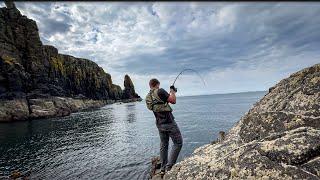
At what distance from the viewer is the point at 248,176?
207 inches

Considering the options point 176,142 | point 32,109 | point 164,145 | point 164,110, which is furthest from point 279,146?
point 32,109

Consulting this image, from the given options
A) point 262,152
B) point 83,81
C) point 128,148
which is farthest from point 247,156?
point 83,81

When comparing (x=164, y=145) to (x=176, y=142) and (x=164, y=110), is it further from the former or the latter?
(x=164, y=110)

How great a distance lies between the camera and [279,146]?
548 cm

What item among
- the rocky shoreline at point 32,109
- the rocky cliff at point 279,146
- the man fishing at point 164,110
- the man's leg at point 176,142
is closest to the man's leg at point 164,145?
the man fishing at point 164,110

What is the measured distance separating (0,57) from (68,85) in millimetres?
46992

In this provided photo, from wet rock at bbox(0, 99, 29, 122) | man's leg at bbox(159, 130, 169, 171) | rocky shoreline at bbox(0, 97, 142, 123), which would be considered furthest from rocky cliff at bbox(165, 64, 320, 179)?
rocky shoreline at bbox(0, 97, 142, 123)

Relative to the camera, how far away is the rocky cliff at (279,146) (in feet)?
16.7

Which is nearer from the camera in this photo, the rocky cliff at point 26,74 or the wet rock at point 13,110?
the wet rock at point 13,110

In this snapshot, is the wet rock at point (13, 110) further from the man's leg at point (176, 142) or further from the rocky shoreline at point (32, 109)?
the man's leg at point (176, 142)

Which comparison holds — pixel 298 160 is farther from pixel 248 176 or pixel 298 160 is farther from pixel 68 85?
pixel 68 85

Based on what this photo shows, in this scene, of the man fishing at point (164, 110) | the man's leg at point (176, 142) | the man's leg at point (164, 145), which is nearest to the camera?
the man fishing at point (164, 110)

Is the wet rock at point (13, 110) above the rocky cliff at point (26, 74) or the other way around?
the other way around

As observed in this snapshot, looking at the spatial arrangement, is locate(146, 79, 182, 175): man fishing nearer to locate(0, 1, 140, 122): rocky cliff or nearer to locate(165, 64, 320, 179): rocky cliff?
locate(165, 64, 320, 179): rocky cliff
